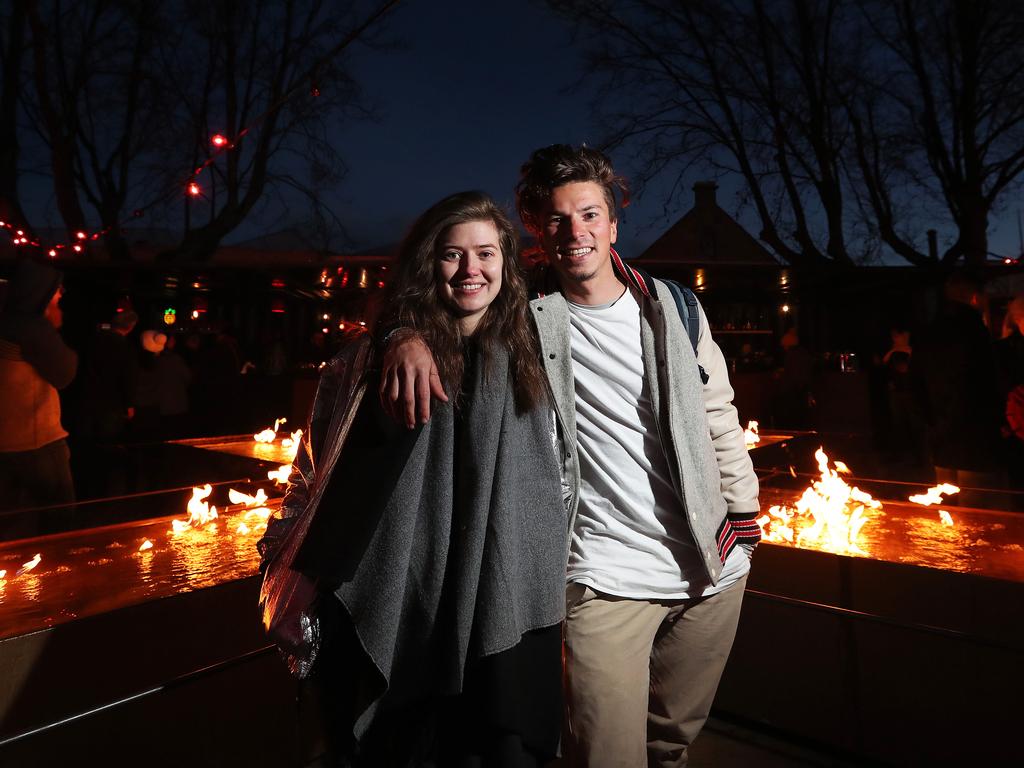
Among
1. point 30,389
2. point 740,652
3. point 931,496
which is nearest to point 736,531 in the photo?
point 740,652

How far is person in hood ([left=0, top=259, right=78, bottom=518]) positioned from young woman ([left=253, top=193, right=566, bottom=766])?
354 centimetres

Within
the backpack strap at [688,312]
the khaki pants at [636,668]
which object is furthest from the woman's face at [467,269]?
the khaki pants at [636,668]

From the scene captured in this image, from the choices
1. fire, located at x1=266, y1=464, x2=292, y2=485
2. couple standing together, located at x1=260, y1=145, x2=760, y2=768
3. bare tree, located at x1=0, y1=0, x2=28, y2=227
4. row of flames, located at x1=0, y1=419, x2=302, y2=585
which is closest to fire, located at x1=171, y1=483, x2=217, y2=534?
row of flames, located at x1=0, y1=419, x2=302, y2=585

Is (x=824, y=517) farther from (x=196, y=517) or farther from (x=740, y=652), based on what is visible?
(x=196, y=517)

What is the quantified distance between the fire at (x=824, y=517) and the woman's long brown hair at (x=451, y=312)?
7.40ft

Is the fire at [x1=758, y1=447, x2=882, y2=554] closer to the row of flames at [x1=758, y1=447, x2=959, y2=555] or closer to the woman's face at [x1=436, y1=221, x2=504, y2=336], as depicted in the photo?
the row of flames at [x1=758, y1=447, x2=959, y2=555]

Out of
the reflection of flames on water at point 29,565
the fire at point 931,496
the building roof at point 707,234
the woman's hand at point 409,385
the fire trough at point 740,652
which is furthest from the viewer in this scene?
the building roof at point 707,234

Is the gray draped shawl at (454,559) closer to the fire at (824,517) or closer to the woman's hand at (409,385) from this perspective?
the woman's hand at (409,385)

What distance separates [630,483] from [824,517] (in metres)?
2.43

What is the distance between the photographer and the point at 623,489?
84.2 inches

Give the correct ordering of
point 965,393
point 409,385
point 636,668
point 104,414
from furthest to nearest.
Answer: point 104,414
point 965,393
point 636,668
point 409,385

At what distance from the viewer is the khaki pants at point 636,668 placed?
201 cm

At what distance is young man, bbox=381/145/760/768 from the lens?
6.69 feet

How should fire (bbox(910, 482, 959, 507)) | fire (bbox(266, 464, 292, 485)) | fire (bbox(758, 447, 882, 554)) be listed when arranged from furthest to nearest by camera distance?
fire (bbox(266, 464, 292, 485)) < fire (bbox(910, 482, 959, 507)) < fire (bbox(758, 447, 882, 554))
